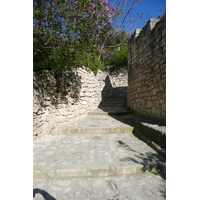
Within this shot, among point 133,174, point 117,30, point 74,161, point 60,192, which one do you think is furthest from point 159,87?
point 117,30

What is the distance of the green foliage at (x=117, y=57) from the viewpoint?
1095 centimetres

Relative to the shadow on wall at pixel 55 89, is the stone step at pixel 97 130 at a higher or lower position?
lower

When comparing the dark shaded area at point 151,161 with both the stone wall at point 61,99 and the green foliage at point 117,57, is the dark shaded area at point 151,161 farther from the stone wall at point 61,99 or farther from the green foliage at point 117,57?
the green foliage at point 117,57

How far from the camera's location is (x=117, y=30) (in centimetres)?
900

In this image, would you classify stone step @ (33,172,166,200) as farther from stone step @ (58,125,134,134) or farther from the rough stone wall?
stone step @ (58,125,134,134)

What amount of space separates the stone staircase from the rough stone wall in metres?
1.28

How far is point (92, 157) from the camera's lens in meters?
2.37

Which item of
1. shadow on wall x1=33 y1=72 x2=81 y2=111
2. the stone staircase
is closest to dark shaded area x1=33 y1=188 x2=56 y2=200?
the stone staircase

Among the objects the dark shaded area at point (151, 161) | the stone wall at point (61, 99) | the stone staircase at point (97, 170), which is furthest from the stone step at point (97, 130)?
the dark shaded area at point (151, 161)

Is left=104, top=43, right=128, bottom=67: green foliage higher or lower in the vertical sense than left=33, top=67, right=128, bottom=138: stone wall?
higher

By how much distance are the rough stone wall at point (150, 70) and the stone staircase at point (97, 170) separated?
1.28 meters

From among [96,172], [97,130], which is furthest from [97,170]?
[97,130]

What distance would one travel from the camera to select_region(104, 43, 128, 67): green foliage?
10945 mm

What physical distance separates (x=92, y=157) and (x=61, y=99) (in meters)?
2.37
